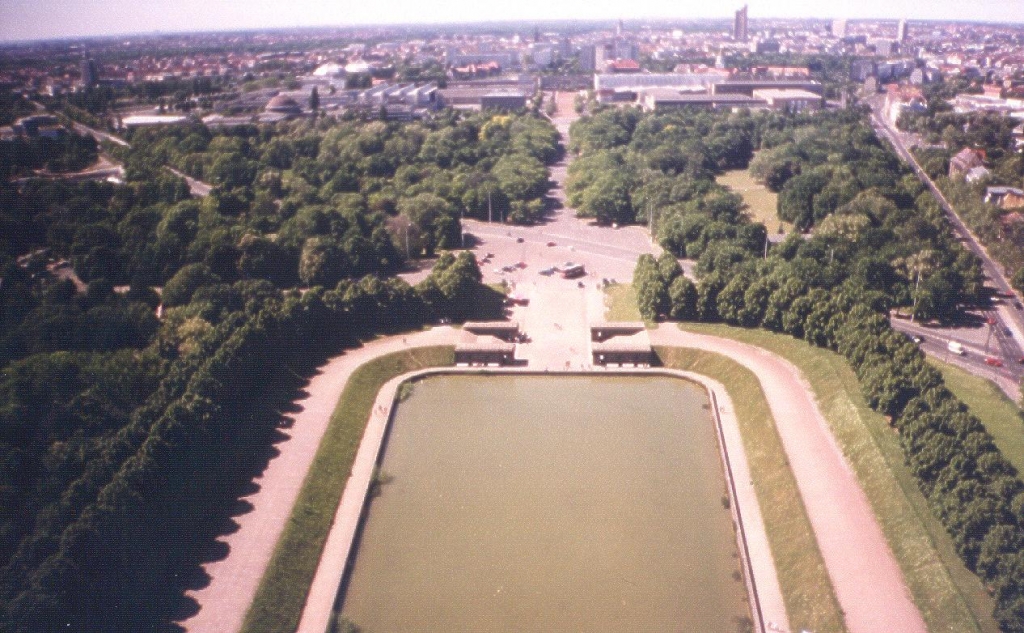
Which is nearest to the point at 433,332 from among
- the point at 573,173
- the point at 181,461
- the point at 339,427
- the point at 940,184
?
the point at 339,427

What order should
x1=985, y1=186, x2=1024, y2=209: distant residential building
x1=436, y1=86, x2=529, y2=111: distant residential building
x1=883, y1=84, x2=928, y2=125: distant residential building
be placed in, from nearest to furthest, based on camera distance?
x1=985, y1=186, x2=1024, y2=209: distant residential building, x1=883, y1=84, x2=928, y2=125: distant residential building, x1=436, y1=86, x2=529, y2=111: distant residential building

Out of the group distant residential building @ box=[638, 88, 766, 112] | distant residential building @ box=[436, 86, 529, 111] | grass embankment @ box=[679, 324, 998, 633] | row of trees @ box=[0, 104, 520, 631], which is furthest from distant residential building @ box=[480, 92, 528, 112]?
grass embankment @ box=[679, 324, 998, 633]

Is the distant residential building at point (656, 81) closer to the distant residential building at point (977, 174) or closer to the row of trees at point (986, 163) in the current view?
the row of trees at point (986, 163)

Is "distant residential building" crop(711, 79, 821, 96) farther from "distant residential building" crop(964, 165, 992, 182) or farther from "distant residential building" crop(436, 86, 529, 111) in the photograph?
"distant residential building" crop(964, 165, 992, 182)

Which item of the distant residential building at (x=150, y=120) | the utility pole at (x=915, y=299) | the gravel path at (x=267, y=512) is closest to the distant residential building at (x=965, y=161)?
the utility pole at (x=915, y=299)

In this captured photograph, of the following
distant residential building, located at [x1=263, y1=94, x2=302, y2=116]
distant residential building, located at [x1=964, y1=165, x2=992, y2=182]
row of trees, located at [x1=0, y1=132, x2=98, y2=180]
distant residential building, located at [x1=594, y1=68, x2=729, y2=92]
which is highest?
distant residential building, located at [x1=594, y1=68, x2=729, y2=92]

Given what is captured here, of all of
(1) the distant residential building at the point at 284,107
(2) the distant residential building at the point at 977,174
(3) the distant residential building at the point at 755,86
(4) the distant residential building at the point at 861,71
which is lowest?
(2) the distant residential building at the point at 977,174
